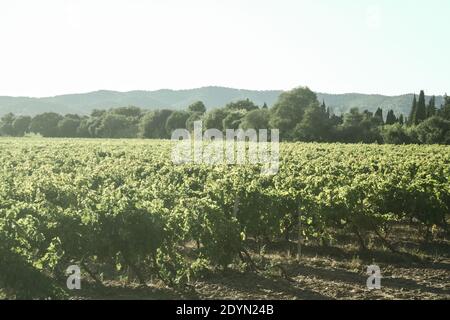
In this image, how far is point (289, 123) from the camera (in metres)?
67.6

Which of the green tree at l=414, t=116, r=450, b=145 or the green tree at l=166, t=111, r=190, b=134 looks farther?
the green tree at l=166, t=111, r=190, b=134

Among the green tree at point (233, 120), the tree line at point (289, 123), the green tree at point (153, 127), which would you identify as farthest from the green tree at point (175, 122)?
the green tree at point (233, 120)

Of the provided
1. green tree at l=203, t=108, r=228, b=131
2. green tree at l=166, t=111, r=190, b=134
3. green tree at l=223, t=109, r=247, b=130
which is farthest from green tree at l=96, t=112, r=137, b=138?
green tree at l=223, t=109, r=247, b=130

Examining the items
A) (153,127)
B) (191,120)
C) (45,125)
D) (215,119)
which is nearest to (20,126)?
(45,125)

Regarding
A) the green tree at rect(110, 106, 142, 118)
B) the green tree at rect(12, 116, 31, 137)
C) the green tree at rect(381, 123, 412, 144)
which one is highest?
the green tree at rect(110, 106, 142, 118)

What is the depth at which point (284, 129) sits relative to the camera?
66812mm

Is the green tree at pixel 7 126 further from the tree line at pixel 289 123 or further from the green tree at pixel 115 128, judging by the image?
the green tree at pixel 115 128

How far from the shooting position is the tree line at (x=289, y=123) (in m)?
58.5

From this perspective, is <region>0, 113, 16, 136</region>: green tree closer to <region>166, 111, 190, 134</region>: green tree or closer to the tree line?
the tree line

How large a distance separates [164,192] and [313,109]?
5213cm

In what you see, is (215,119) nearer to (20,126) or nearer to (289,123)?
(289,123)

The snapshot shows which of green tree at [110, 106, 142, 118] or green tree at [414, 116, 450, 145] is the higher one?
green tree at [110, 106, 142, 118]

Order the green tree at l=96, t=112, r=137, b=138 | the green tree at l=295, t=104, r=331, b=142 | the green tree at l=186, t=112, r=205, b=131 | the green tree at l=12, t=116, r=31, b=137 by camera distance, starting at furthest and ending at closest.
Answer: the green tree at l=12, t=116, r=31, b=137 < the green tree at l=96, t=112, r=137, b=138 < the green tree at l=186, t=112, r=205, b=131 < the green tree at l=295, t=104, r=331, b=142

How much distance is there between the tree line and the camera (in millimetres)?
58469
